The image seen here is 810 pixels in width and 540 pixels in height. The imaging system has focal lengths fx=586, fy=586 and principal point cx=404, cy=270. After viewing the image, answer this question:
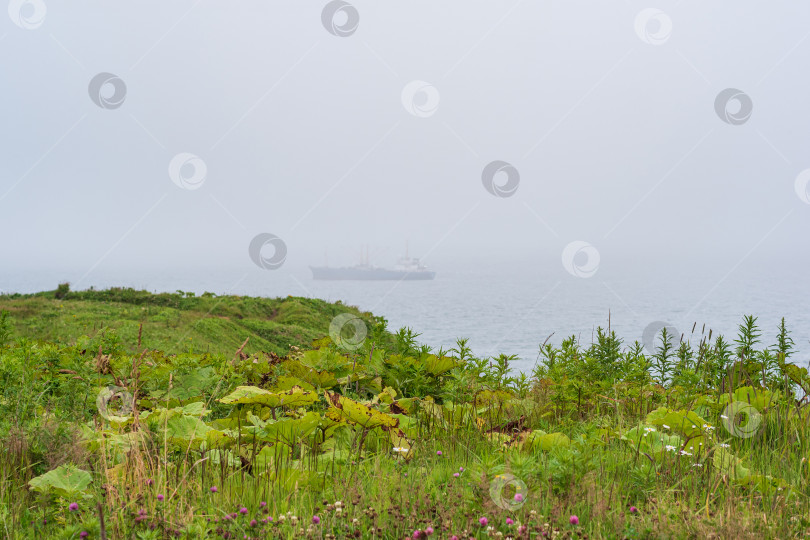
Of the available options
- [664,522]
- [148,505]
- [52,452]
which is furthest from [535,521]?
[52,452]

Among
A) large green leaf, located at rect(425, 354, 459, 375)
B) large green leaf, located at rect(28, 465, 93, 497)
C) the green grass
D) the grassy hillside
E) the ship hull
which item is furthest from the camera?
the ship hull

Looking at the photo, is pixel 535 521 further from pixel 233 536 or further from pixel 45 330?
pixel 45 330

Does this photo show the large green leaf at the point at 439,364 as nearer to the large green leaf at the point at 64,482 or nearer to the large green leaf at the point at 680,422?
the large green leaf at the point at 680,422

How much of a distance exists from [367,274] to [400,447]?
531ft

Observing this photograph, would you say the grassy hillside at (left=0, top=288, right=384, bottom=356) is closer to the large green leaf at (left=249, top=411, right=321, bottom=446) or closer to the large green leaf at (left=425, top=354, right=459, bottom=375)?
the large green leaf at (left=425, top=354, right=459, bottom=375)

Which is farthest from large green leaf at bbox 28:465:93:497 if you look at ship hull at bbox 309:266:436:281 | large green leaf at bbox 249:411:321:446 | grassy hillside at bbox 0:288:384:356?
ship hull at bbox 309:266:436:281

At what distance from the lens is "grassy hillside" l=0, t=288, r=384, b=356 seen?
14.6 metres

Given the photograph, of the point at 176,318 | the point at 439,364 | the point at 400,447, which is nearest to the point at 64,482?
the point at 400,447

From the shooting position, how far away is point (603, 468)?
10.6 feet

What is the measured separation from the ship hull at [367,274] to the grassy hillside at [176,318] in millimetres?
128522

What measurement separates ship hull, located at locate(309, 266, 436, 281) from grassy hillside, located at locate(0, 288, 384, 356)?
12852cm

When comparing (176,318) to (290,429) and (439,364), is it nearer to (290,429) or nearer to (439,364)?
(439,364)

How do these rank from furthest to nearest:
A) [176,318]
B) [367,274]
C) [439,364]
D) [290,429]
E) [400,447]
A: [367,274]
[176,318]
[439,364]
[400,447]
[290,429]

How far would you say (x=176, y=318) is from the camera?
18.1m
